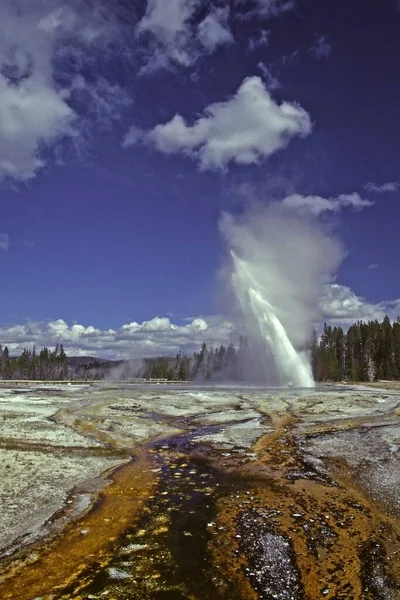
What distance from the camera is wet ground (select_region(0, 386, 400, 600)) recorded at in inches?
313

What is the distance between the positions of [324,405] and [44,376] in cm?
12383

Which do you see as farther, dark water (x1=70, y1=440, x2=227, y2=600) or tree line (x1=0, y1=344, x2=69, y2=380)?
tree line (x1=0, y1=344, x2=69, y2=380)

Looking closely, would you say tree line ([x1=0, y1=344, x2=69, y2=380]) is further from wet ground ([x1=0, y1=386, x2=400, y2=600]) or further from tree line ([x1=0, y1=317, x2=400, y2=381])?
wet ground ([x1=0, y1=386, x2=400, y2=600])

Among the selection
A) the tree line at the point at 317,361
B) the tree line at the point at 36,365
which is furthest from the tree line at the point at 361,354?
the tree line at the point at 36,365

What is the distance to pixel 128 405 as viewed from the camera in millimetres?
37375

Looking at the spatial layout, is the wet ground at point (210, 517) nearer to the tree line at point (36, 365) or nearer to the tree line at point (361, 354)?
the tree line at point (361, 354)

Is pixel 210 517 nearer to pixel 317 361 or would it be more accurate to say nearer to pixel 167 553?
pixel 167 553

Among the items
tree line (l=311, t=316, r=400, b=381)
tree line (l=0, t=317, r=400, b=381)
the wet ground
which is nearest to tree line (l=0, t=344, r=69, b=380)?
tree line (l=0, t=317, r=400, b=381)

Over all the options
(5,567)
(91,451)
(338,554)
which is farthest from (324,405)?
(5,567)

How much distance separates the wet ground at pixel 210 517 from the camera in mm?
7941

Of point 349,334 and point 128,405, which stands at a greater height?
point 349,334

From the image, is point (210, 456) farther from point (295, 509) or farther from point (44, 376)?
point (44, 376)

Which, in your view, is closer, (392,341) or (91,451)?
(91,451)

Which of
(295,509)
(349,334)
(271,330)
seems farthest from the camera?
(349,334)
